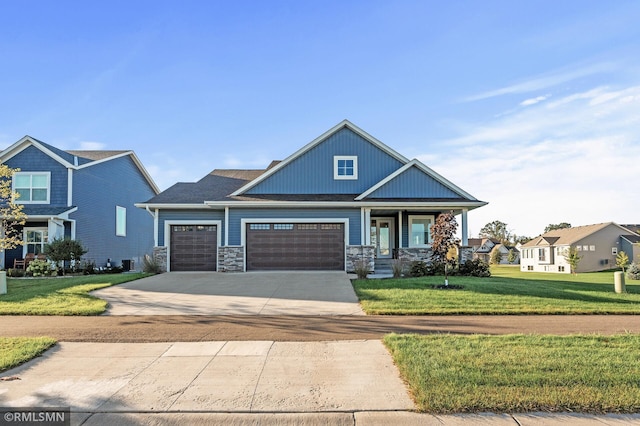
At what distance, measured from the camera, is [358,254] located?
19.1 meters

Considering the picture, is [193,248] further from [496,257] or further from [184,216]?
[496,257]

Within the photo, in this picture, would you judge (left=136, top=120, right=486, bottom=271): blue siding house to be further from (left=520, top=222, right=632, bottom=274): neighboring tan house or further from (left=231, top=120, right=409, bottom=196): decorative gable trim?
(left=520, top=222, right=632, bottom=274): neighboring tan house

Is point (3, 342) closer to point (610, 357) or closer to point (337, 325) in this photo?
point (337, 325)

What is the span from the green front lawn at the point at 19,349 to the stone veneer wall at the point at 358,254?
518 inches

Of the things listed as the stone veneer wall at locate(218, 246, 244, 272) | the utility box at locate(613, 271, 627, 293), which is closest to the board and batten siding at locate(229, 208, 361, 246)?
the stone veneer wall at locate(218, 246, 244, 272)

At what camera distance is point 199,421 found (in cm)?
423

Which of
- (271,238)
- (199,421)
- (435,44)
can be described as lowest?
(199,421)

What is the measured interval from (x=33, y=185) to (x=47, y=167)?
46.8 inches

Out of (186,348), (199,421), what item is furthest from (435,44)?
(199,421)

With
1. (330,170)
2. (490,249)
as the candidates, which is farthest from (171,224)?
(490,249)

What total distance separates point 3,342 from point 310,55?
13.0m

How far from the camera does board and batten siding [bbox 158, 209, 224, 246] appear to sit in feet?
66.6

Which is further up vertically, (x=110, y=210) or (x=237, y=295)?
(x=110, y=210)

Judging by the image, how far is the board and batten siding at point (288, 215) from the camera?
19.4 metres
